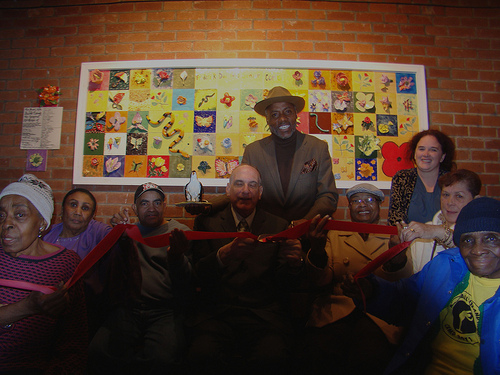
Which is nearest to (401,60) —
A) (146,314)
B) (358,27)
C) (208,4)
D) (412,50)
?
(412,50)

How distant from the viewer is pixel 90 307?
240 centimetres

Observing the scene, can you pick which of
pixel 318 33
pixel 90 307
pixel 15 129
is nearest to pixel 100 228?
pixel 90 307

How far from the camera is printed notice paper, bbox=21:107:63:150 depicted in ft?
13.5

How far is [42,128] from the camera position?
4.14m

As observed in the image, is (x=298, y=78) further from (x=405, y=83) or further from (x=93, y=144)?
(x=93, y=144)

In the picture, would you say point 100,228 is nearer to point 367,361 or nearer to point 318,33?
point 367,361

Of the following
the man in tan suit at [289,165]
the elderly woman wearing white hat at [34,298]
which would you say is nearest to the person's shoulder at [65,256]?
the elderly woman wearing white hat at [34,298]

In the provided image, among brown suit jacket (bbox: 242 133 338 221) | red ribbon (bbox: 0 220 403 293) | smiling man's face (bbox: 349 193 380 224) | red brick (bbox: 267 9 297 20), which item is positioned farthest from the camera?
red brick (bbox: 267 9 297 20)

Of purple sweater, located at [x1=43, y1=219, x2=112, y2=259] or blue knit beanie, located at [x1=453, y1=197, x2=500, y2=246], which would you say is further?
purple sweater, located at [x1=43, y1=219, x2=112, y2=259]

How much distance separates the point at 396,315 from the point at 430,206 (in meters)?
1.46

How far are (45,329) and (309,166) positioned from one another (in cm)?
244

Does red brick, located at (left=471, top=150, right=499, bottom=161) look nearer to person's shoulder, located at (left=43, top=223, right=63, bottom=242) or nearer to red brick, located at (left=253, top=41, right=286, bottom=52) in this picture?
red brick, located at (left=253, top=41, right=286, bottom=52)

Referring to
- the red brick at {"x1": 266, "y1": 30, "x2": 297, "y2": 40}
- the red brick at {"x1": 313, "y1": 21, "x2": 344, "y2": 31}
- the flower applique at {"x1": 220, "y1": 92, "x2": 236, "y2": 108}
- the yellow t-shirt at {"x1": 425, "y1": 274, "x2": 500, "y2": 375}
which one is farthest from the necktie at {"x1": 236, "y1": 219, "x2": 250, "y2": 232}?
the red brick at {"x1": 313, "y1": 21, "x2": 344, "y2": 31}

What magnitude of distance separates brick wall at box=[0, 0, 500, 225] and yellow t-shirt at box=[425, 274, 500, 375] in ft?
7.80
